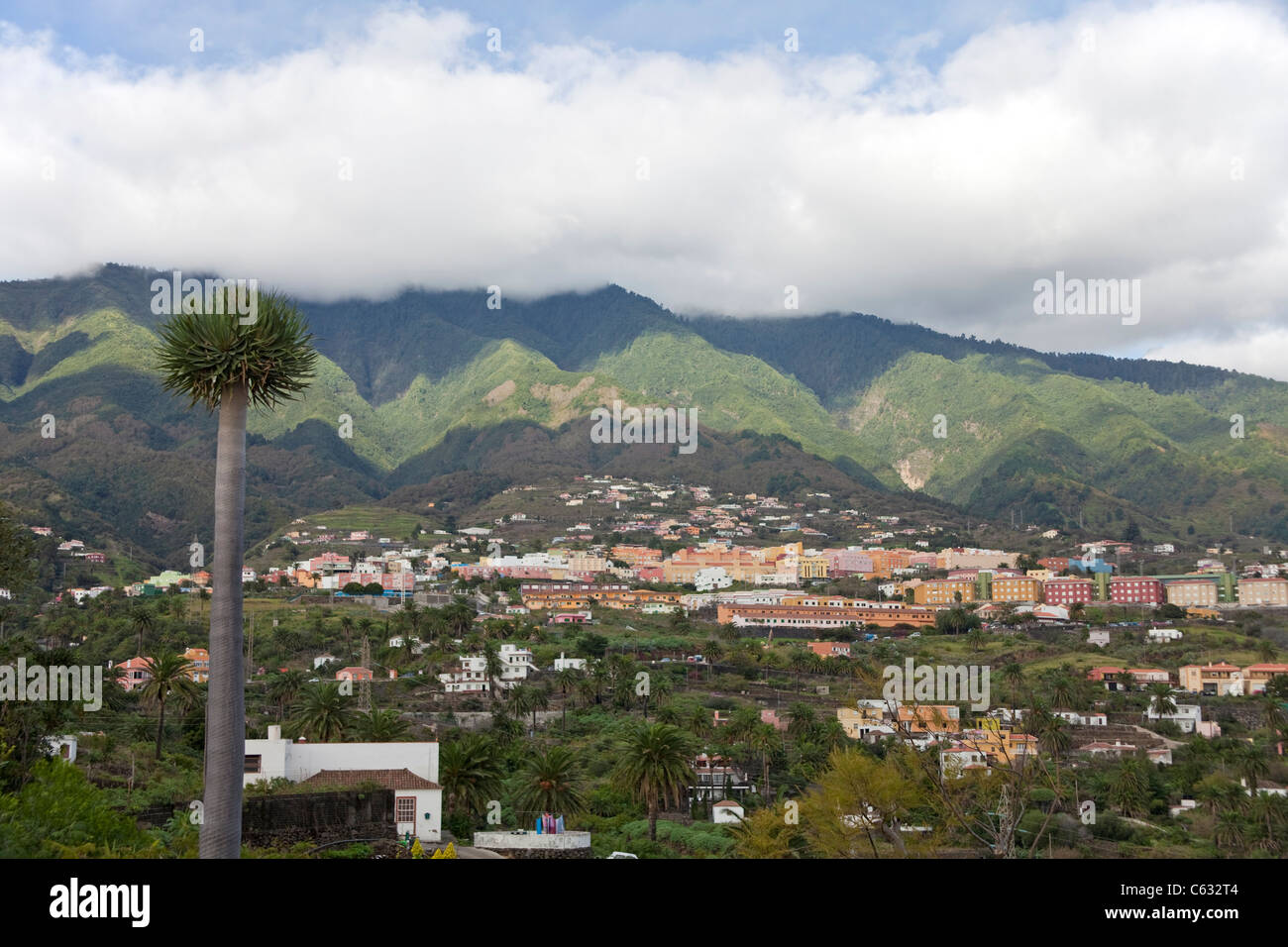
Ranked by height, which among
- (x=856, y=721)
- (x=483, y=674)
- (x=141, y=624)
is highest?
(x=141, y=624)

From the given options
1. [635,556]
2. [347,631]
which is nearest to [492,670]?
[347,631]

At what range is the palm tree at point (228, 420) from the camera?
11.9m

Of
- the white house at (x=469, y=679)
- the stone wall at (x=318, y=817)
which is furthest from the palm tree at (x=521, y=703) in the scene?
the stone wall at (x=318, y=817)

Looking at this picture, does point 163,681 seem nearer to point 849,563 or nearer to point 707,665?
point 707,665

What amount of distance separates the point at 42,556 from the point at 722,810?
7686cm

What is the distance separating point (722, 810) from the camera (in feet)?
129

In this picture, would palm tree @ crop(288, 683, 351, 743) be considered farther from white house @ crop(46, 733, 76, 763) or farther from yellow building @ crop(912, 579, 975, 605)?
yellow building @ crop(912, 579, 975, 605)

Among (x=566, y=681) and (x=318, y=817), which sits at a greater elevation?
(x=318, y=817)

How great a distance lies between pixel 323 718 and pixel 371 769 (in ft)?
41.2

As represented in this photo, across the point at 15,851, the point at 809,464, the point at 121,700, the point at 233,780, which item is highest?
the point at 809,464

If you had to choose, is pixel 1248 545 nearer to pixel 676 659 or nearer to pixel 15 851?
pixel 676 659

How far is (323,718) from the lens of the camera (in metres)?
38.3

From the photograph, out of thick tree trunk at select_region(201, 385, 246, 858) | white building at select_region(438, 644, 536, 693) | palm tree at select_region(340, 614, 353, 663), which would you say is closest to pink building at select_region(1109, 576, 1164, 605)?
white building at select_region(438, 644, 536, 693)
